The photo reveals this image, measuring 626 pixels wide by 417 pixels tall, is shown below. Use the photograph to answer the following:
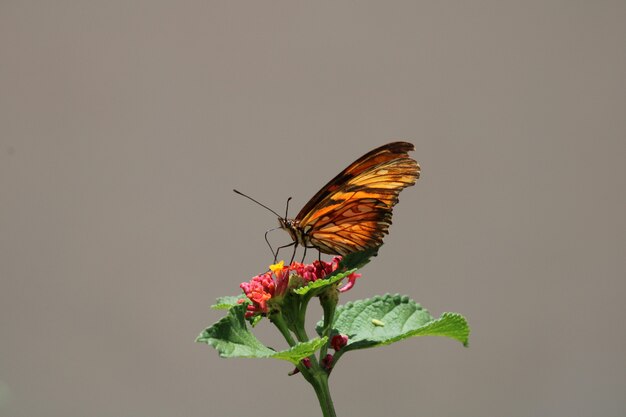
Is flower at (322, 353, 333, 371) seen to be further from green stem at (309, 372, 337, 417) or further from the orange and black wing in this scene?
the orange and black wing

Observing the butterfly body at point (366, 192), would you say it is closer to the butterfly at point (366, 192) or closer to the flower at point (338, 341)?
the butterfly at point (366, 192)

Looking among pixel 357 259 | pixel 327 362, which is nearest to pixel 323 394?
pixel 327 362

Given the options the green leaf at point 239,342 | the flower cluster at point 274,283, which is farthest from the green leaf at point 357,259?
the green leaf at point 239,342

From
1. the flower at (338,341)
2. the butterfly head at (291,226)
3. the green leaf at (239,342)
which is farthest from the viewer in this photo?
the butterfly head at (291,226)

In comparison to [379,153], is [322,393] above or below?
below

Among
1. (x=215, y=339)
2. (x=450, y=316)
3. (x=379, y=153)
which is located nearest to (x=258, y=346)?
(x=215, y=339)

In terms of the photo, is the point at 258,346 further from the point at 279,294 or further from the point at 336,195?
the point at 336,195
